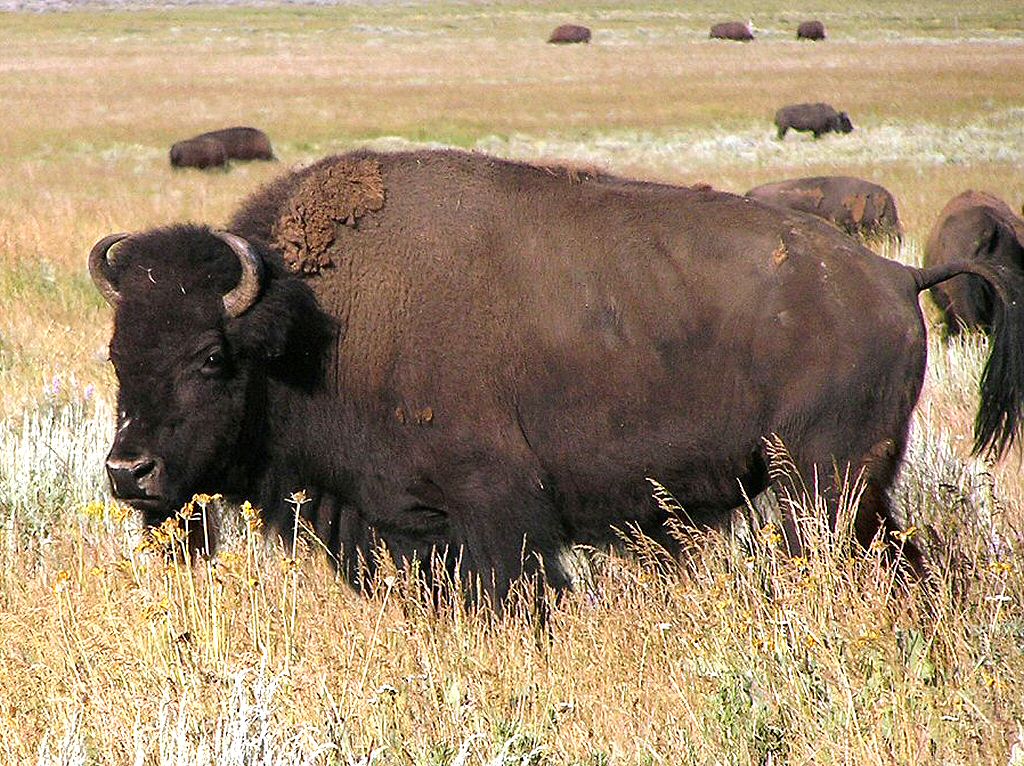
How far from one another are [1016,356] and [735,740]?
7.68 ft

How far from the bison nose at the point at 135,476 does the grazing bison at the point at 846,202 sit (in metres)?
11.9

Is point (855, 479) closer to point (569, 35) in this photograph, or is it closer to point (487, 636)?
point (487, 636)

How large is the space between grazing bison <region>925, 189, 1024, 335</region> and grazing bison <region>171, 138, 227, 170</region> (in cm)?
2219

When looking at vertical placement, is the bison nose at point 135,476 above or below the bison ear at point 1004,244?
above

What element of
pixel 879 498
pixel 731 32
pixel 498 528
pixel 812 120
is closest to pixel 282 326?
pixel 498 528

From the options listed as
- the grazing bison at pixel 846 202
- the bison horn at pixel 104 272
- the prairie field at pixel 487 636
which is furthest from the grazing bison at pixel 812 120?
the bison horn at pixel 104 272

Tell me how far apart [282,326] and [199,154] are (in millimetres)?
27568

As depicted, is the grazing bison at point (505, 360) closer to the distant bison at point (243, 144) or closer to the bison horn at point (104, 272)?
the bison horn at point (104, 272)

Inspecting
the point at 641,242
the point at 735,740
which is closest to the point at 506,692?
the point at 735,740

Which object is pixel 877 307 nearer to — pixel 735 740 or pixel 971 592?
pixel 971 592

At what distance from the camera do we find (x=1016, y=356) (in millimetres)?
5203

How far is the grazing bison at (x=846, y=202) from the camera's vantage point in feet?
52.1

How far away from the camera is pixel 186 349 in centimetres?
487

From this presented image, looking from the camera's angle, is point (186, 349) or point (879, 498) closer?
point (186, 349)
